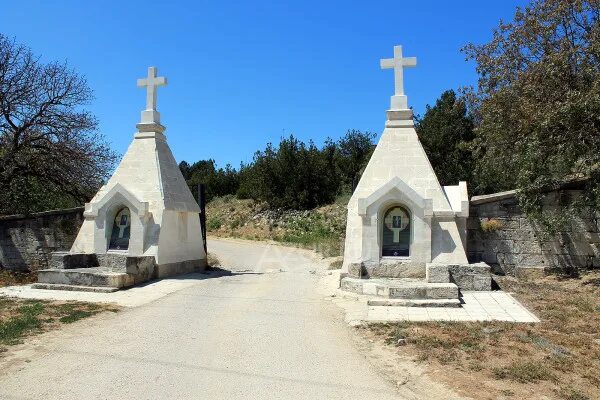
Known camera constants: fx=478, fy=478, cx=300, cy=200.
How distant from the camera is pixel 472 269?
32.0 feet

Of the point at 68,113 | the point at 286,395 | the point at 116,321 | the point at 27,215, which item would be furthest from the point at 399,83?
the point at 27,215

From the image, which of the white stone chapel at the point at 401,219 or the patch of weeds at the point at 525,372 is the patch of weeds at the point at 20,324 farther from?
the white stone chapel at the point at 401,219

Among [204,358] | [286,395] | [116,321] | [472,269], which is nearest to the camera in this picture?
[286,395]

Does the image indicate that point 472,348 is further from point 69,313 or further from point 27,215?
point 27,215

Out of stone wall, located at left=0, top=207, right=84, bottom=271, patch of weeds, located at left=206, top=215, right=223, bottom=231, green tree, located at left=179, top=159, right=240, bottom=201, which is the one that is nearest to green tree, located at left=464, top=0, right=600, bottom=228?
stone wall, located at left=0, top=207, right=84, bottom=271

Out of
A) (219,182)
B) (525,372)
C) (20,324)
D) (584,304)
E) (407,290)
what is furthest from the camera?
(219,182)

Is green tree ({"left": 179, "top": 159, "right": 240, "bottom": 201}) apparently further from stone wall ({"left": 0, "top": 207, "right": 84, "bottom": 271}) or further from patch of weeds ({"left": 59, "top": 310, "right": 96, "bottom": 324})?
patch of weeds ({"left": 59, "top": 310, "right": 96, "bottom": 324})

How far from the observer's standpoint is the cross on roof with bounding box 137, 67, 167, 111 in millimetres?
13492

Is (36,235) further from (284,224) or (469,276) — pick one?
(284,224)

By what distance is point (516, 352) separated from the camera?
18.1ft

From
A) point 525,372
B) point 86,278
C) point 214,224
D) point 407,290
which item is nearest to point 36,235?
point 86,278

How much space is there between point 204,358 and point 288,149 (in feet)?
101

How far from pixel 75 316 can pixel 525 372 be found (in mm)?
6395

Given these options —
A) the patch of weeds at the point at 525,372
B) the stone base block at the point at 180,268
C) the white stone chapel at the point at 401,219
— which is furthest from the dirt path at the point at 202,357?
the stone base block at the point at 180,268
